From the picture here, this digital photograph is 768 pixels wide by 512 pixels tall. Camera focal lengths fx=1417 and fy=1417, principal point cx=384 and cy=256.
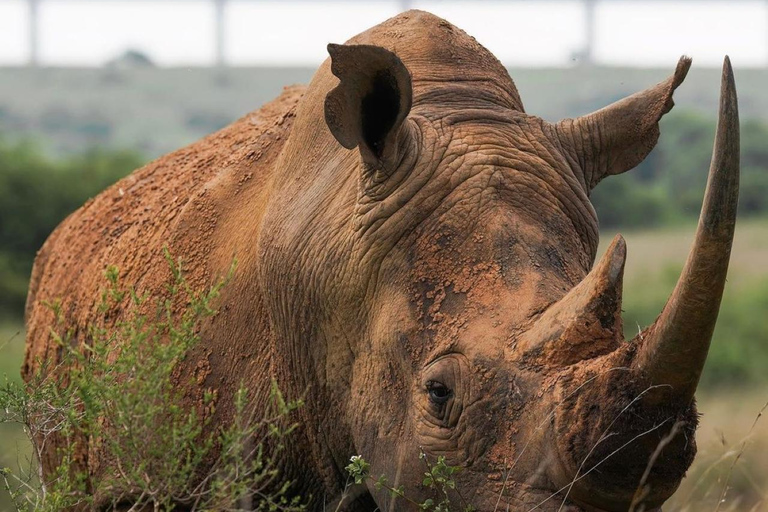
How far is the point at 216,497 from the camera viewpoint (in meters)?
5.73

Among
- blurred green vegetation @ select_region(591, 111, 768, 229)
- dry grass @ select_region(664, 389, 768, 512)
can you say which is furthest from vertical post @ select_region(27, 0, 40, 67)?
dry grass @ select_region(664, 389, 768, 512)

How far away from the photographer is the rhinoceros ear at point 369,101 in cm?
545

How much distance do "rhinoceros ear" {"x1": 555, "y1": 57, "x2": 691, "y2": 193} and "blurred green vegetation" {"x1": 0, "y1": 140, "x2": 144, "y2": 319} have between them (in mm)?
18026

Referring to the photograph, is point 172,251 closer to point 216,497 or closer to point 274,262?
point 274,262

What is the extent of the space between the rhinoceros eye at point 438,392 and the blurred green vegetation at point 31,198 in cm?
1870

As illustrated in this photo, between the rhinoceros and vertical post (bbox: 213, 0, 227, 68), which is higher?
the rhinoceros

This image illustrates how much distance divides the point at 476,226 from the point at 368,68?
2.44 ft

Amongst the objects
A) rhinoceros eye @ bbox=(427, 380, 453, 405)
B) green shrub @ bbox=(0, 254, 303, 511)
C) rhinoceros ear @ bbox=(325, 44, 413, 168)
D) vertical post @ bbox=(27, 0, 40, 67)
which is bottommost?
vertical post @ bbox=(27, 0, 40, 67)

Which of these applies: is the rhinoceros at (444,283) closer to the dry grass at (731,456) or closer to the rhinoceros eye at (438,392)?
the rhinoceros eye at (438,392)

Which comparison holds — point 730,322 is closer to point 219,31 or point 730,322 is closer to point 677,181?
point 677,181

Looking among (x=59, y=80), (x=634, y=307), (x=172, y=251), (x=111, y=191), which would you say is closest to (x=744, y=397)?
(x=634, y=307)

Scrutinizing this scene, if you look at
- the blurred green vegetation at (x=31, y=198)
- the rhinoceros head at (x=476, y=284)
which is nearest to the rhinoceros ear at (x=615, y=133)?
the rhinoceros head at (x=476, y=284)

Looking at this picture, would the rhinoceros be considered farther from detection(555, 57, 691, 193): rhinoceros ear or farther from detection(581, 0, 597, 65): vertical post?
detection(581, 0, 597, 65): vertical post

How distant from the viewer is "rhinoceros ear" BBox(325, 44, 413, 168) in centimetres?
545
